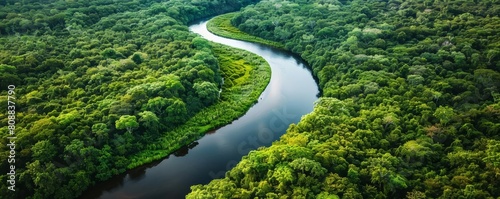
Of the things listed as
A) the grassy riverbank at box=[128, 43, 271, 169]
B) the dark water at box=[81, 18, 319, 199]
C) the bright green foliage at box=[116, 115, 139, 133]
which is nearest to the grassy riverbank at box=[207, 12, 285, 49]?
the grassy riverbank at box=[128, 43, 271, 169]

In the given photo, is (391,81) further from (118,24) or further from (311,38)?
(118,24)

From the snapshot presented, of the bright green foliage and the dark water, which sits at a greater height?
the bright green foliage

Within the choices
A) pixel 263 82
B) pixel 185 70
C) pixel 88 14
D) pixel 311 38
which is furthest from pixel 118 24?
pixel 311 38

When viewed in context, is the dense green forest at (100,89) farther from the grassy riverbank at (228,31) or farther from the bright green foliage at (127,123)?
the grassy riverbank at (228,31)

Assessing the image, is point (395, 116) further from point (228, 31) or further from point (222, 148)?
point (228, 31)

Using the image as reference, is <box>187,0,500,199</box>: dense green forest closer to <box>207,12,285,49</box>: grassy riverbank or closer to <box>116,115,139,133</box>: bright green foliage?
<box>207,12,285,49</box>: grassy riverbank
